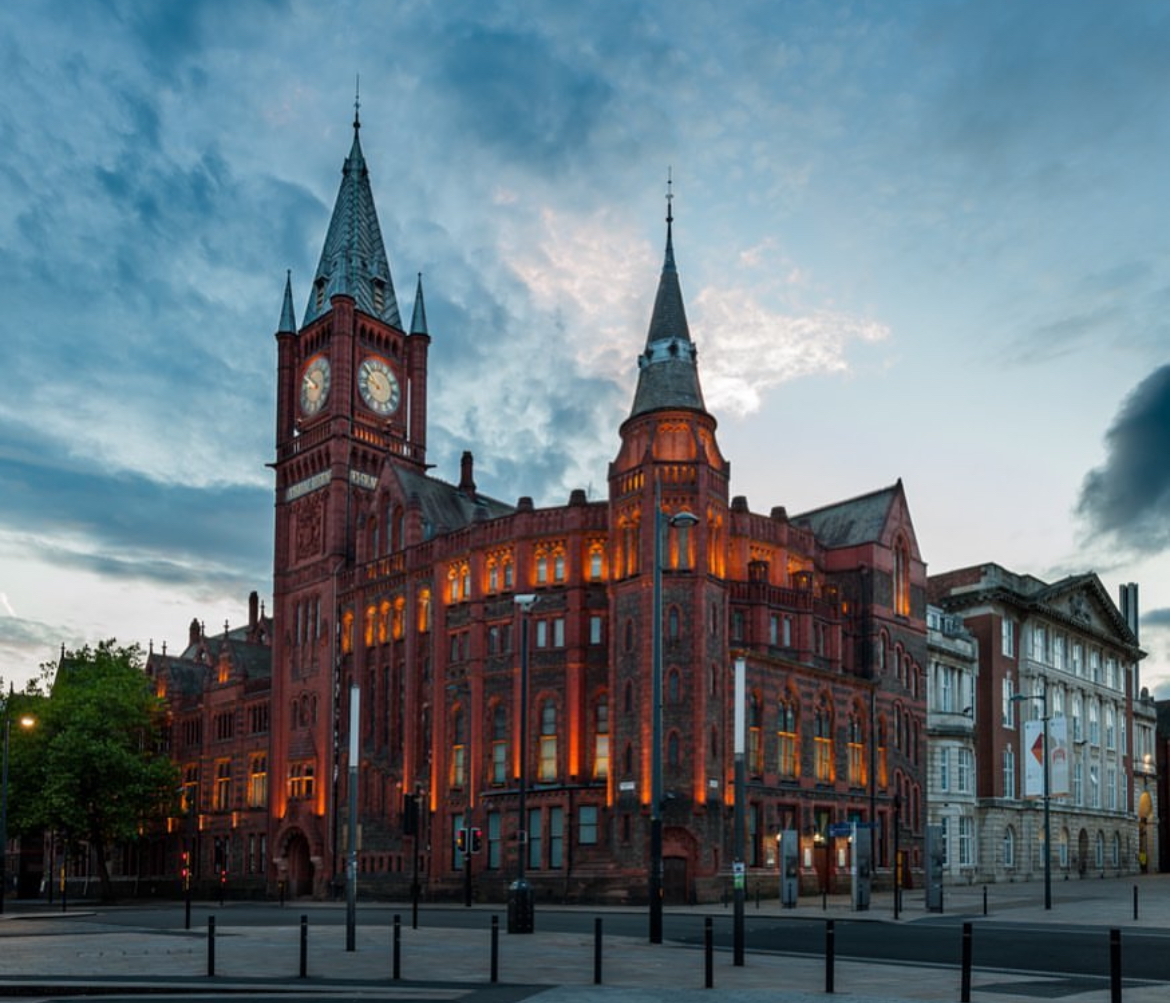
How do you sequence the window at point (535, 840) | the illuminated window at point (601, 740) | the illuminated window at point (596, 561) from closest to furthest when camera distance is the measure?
the illuminated window at point (601, 740)
the window at point (535, 840)
the illuminated window at point (596, 561)

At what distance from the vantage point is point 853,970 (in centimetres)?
2333

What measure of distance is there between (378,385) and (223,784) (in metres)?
28.7

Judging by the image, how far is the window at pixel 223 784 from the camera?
90438 millimetres

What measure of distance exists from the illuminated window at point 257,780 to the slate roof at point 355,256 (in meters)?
27.5

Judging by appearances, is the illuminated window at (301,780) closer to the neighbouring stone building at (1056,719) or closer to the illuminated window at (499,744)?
the illuminated window at (499,744)

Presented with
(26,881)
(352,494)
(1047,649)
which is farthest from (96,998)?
(26,881)

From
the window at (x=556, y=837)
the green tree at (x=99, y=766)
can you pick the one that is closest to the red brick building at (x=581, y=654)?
the window at (x=556, y=837)

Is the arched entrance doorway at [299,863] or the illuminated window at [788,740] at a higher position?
the illuminated window at [788,740]

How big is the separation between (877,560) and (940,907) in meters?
27.6

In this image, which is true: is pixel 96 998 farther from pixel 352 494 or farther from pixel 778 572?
pixel 352 494

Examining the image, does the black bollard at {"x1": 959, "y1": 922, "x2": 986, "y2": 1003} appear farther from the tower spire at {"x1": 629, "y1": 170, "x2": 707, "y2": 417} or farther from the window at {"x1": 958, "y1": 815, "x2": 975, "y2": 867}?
the window at {"x1": 958, "y1": 815, "x2": 975, "y2": 867}

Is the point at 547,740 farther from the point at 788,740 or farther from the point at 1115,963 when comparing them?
the point at 1115,963

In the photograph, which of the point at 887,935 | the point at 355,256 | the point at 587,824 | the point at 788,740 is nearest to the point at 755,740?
the point at 788,740

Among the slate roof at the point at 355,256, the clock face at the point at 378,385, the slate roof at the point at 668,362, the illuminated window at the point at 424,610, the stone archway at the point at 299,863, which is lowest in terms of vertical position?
the stone archway at the point at 299,863
